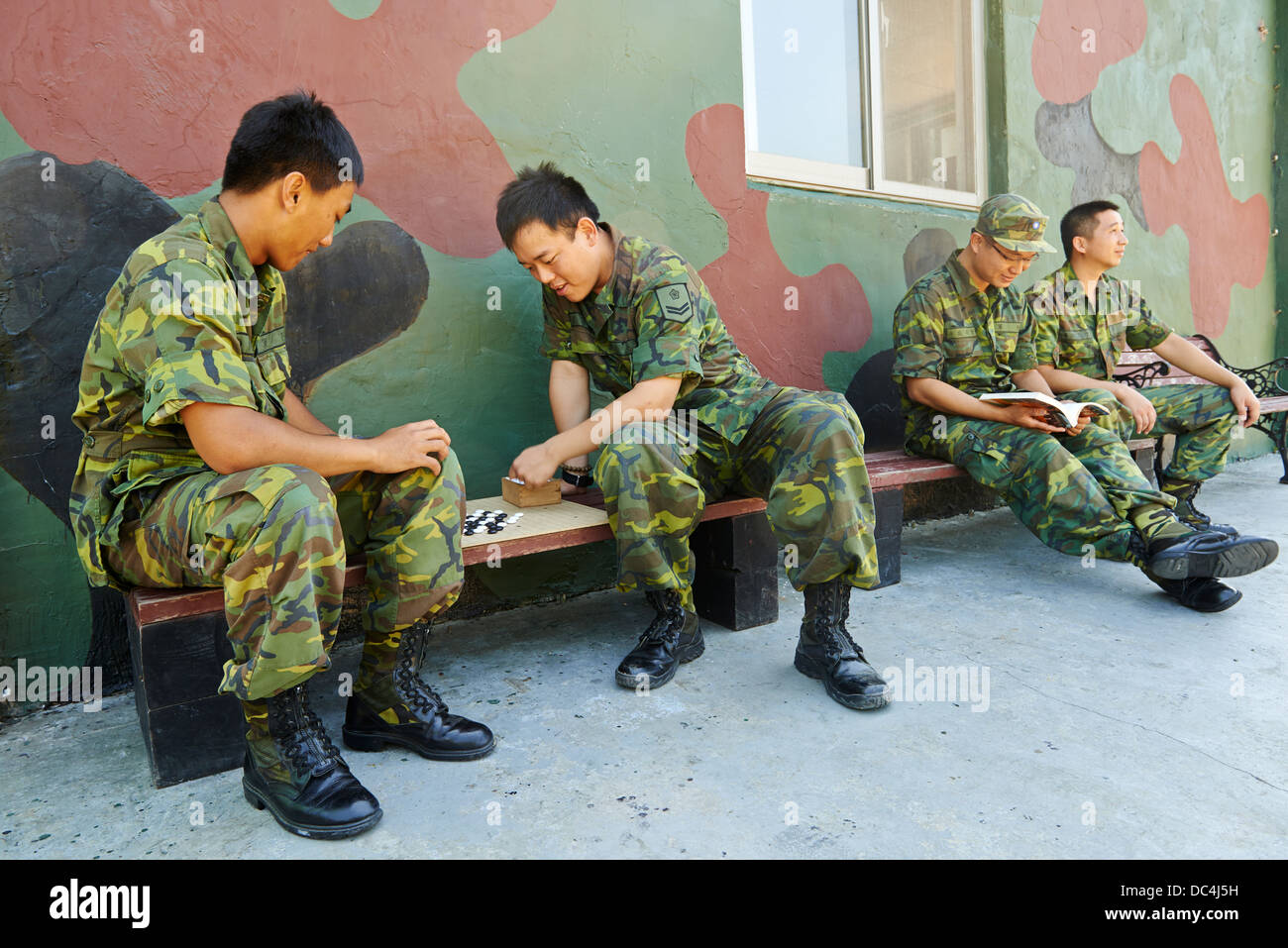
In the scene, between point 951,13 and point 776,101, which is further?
point 951,13

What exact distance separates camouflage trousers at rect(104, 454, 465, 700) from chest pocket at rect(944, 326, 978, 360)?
7.29ft

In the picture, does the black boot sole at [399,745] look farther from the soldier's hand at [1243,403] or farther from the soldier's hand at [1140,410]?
the soldier's hand at [1243,403]

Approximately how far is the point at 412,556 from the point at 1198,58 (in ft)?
20.2

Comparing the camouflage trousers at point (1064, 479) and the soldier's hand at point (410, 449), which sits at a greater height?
the soldier's hand at point (410, 449)

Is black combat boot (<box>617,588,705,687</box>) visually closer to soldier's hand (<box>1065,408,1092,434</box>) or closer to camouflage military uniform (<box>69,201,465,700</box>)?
camouflage military uniform (<box>69,201,465,700</box>)

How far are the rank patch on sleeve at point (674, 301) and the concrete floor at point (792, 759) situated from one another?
94 cm

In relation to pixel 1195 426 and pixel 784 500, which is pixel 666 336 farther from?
pixel 1195 426

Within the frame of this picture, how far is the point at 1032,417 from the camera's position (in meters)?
2.77

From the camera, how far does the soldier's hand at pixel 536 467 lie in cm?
221

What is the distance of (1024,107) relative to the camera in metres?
4.18

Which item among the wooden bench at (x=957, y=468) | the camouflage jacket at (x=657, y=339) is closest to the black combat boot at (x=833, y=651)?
the camouflage jacket at (x=657, y=339)

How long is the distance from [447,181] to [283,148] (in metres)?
0.98

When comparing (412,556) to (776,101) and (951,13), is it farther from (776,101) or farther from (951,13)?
(951,13)
